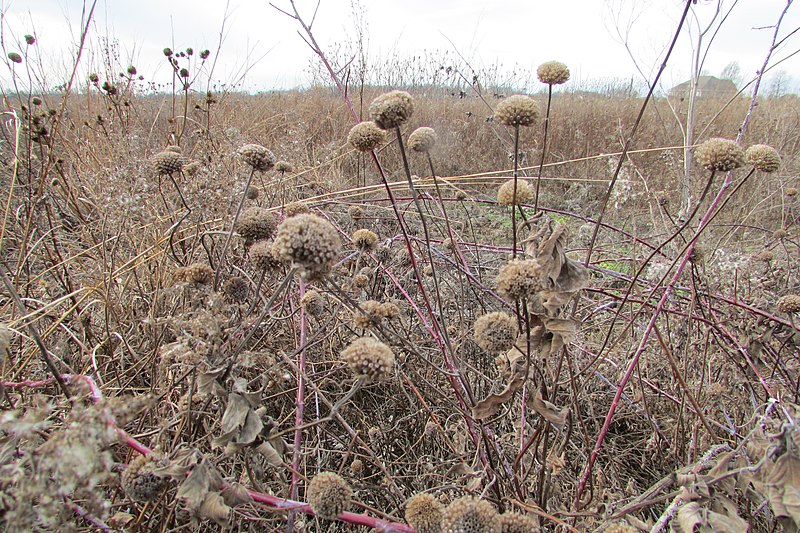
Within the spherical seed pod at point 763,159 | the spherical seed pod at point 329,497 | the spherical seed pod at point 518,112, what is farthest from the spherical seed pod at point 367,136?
the spherical seed pod at point 763,159

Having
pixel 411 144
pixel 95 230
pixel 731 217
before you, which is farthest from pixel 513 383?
pixel 731 217

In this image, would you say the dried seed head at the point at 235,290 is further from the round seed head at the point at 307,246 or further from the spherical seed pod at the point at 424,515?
the spherical seed pod at the point at 424,515

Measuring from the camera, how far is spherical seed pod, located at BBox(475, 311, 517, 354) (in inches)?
36.5

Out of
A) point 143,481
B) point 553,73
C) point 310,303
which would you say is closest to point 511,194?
point 553,73

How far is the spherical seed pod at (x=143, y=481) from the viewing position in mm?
778

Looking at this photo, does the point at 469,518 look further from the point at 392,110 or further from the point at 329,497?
the point at 392,110

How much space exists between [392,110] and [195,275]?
672mm

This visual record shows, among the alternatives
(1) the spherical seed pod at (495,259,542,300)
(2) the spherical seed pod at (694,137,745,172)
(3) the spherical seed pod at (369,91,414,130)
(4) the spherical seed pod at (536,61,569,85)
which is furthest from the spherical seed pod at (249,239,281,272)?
(2) the spherical seed pod at (694,137,745,172)

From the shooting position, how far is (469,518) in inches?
28.8

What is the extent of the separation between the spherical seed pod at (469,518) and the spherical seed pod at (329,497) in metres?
0.18

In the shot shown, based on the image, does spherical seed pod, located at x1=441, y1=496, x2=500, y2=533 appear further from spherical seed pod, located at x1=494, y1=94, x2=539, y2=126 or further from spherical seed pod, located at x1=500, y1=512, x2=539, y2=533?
spherical seed pod, located at x1=494, y1=94, x2=539, y2=126

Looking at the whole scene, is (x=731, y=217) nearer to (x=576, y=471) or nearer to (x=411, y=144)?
(x=576, y=471)

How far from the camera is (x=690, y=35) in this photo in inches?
100

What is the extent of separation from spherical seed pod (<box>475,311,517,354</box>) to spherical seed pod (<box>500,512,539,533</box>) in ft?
0.97
